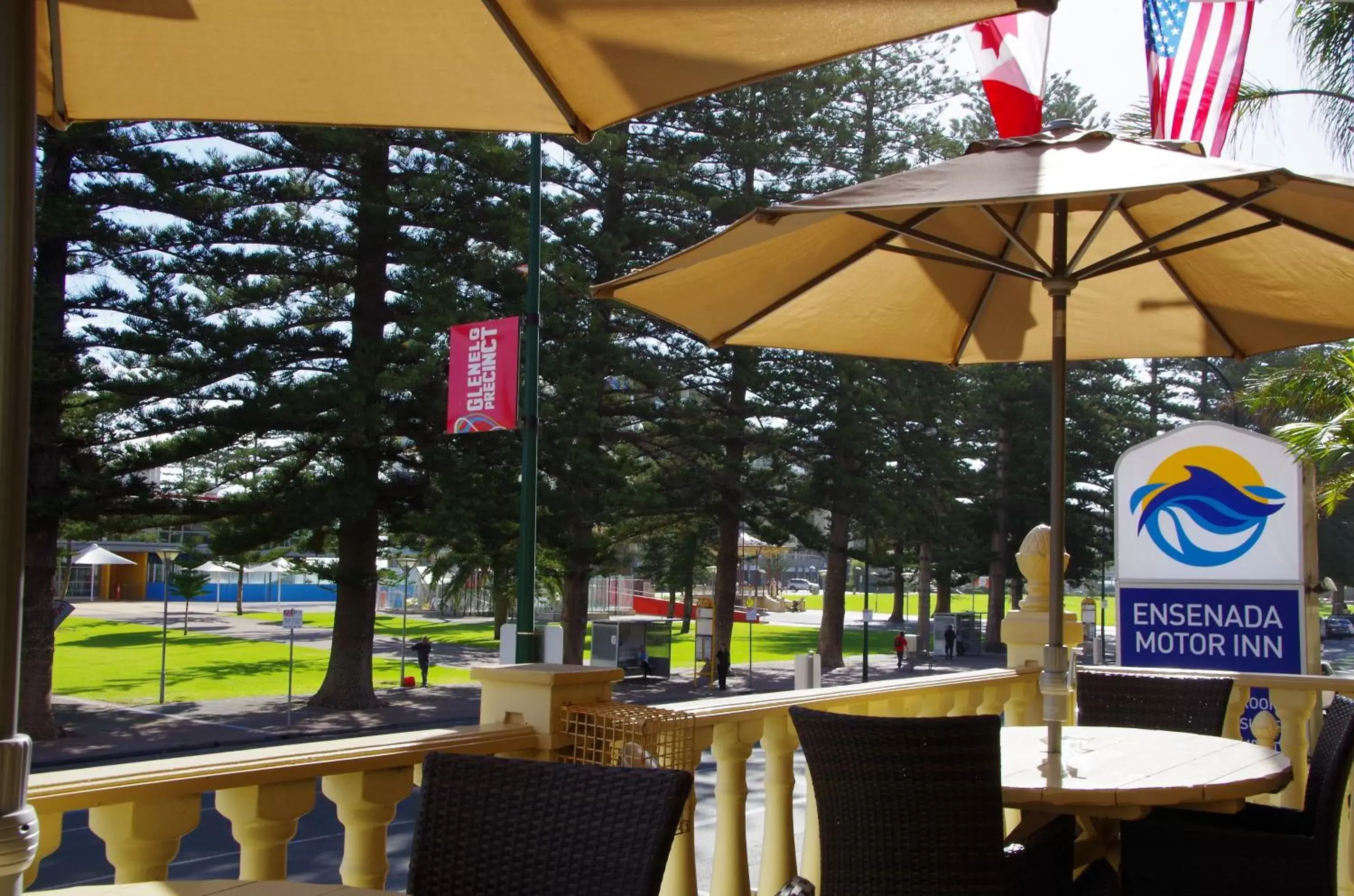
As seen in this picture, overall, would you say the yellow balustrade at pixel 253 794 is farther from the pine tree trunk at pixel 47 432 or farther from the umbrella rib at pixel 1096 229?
the pine tree trunk at pixel 47 432

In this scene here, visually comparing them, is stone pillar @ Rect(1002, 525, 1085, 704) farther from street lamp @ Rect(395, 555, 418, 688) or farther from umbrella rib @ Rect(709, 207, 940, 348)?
street lamp @ Rect(395, 555, 418, 688)

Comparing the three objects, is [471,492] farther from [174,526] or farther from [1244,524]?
[1244,524]

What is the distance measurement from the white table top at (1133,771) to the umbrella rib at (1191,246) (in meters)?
1.42

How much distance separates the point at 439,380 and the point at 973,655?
2686 centimetres

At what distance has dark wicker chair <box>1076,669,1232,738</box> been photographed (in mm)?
4336

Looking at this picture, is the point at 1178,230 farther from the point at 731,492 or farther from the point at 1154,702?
the point at 731,492

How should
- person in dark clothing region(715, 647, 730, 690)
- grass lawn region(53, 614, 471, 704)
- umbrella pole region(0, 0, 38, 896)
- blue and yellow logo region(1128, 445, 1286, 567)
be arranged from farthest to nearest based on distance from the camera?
person in dark clothing region(715, 647, 730, 690)
grass lawn region(53, 614, 471, 704)
blue and yellow logo region(1128, 445, 1286, 567)
umbrella pole region(0, 0, 38, 896)

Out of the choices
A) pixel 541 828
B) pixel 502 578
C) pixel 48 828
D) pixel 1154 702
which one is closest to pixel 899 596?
pixel 502 578

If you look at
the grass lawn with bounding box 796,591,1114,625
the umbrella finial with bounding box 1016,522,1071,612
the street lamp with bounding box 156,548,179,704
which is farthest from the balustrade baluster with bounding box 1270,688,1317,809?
the grass lawn with bounding box 796,591,1114,625

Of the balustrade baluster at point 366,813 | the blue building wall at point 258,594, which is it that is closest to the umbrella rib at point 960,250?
the balustrade baluster at point 366,813

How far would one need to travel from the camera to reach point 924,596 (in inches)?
1676

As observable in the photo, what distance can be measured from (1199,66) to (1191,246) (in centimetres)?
415

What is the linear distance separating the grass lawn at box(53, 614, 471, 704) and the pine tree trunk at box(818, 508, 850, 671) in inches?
391

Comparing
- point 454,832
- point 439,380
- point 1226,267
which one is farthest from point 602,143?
point 454,832
